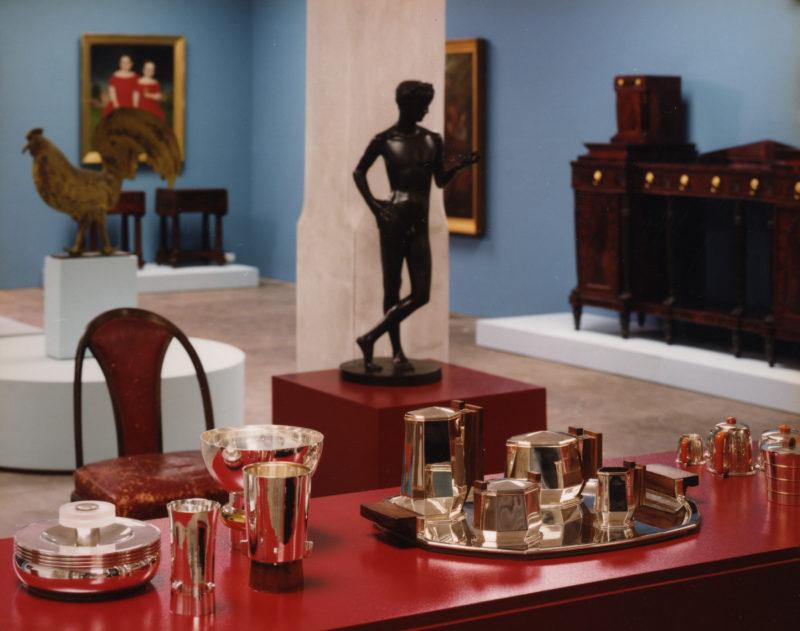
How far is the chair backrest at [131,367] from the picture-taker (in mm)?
3900

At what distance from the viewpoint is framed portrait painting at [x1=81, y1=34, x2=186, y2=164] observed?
44.8 feet

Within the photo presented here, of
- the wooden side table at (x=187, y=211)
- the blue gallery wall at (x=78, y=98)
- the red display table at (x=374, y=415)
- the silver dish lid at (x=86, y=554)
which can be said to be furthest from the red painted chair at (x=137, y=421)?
the blue gallery wall at (x=78, y=98)

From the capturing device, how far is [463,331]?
1048cm

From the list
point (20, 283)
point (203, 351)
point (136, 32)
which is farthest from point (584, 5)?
point (20, 283)

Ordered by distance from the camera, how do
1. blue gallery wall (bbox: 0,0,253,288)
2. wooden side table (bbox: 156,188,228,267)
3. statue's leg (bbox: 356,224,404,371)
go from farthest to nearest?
wooden side table (bbox: 156,188,228,267) → blue gallery wall (bbox: 0,0,253,288) → statue's leg (bbox: 356,224,404,371)

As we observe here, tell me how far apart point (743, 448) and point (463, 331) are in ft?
25.3

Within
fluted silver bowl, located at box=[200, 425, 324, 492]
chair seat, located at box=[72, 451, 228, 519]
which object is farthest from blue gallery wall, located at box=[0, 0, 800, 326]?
fluted silver bowl, located at box=[200, 425, 324, 492]

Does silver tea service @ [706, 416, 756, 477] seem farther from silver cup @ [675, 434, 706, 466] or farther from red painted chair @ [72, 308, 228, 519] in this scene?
red painted chair @ [72, 308, 228, 519]

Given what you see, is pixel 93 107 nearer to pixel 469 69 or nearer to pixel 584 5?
pixel 469 69

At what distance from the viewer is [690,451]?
2.83m

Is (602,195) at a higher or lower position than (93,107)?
lower

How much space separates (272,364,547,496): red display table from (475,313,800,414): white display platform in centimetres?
305

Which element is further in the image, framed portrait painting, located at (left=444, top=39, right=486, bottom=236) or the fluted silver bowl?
framed portrait painting, located at (left=444, top=39, right=486, bottom=236)

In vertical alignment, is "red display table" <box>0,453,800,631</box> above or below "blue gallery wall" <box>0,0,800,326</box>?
below
